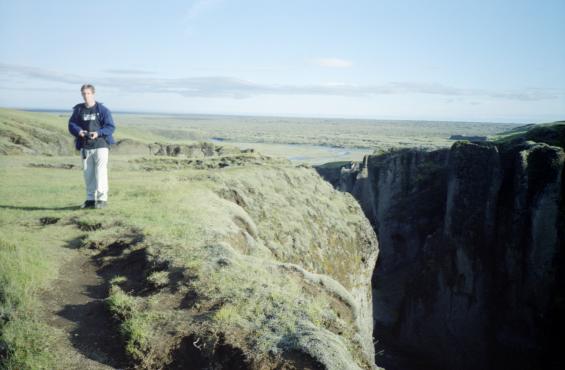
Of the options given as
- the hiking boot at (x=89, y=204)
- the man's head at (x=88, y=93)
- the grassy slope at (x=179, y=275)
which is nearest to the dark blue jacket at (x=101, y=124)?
the man's head at (x=88, y=93)

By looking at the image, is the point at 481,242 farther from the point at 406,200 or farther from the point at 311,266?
the point at 311,266

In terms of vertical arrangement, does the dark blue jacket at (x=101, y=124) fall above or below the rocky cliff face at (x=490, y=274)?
above

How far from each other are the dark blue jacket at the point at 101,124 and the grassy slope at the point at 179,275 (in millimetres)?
2353

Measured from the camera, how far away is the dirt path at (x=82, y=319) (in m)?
6.41

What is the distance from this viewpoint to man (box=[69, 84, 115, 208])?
1330cm

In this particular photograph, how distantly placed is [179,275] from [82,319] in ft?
7.11

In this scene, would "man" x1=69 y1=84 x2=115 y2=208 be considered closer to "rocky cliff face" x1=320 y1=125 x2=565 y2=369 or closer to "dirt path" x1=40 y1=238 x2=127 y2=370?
"dirt path" x1=40 y1=238 x2=127 y2=370

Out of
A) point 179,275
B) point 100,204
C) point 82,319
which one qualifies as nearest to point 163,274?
point 179,275

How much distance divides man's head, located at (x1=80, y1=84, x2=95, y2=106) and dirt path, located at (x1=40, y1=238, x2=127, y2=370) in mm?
5980

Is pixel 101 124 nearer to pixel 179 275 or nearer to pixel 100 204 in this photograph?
pixel 100 204

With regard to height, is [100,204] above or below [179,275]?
above

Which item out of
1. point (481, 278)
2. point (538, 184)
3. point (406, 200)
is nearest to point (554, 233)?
point (538, 184)

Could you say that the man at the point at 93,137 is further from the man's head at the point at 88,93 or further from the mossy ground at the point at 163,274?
the mossy ground at the point at 163,274

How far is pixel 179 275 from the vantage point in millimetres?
9055
